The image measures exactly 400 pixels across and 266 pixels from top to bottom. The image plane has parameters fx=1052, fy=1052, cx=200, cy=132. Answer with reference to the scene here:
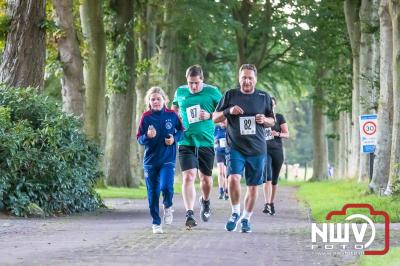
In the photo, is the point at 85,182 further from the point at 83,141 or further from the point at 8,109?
the point at 8,109

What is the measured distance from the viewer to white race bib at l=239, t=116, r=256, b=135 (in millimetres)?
13609

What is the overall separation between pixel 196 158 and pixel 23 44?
6.69 metres

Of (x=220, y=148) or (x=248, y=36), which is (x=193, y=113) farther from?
(x=248, y=36)

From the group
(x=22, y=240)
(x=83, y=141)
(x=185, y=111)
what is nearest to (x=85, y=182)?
(x=83, y=141)

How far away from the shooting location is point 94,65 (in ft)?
89.9

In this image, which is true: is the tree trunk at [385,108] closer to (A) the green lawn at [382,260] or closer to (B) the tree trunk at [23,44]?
(B) the tree trunk at [23,44]

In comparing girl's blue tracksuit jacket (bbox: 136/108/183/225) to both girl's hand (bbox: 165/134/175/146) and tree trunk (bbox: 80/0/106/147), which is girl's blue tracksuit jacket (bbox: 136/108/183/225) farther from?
tree trunk (bbox: 80/0/106/147)

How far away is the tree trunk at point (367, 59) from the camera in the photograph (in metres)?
29.3

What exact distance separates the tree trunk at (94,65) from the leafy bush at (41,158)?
25.8 ft

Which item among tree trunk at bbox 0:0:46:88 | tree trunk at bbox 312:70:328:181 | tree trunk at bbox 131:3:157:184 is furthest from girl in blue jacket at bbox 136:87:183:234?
tree trunk at bbox 312:70:328:181

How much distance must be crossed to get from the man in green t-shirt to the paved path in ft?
2.46

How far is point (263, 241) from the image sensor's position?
1238 cm

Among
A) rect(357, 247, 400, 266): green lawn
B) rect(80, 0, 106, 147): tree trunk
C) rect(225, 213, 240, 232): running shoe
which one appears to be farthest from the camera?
rect(80, 0, 106, 147): tree trunk

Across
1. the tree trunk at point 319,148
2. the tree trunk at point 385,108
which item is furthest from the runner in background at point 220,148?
the tree trunk at point 319,148
